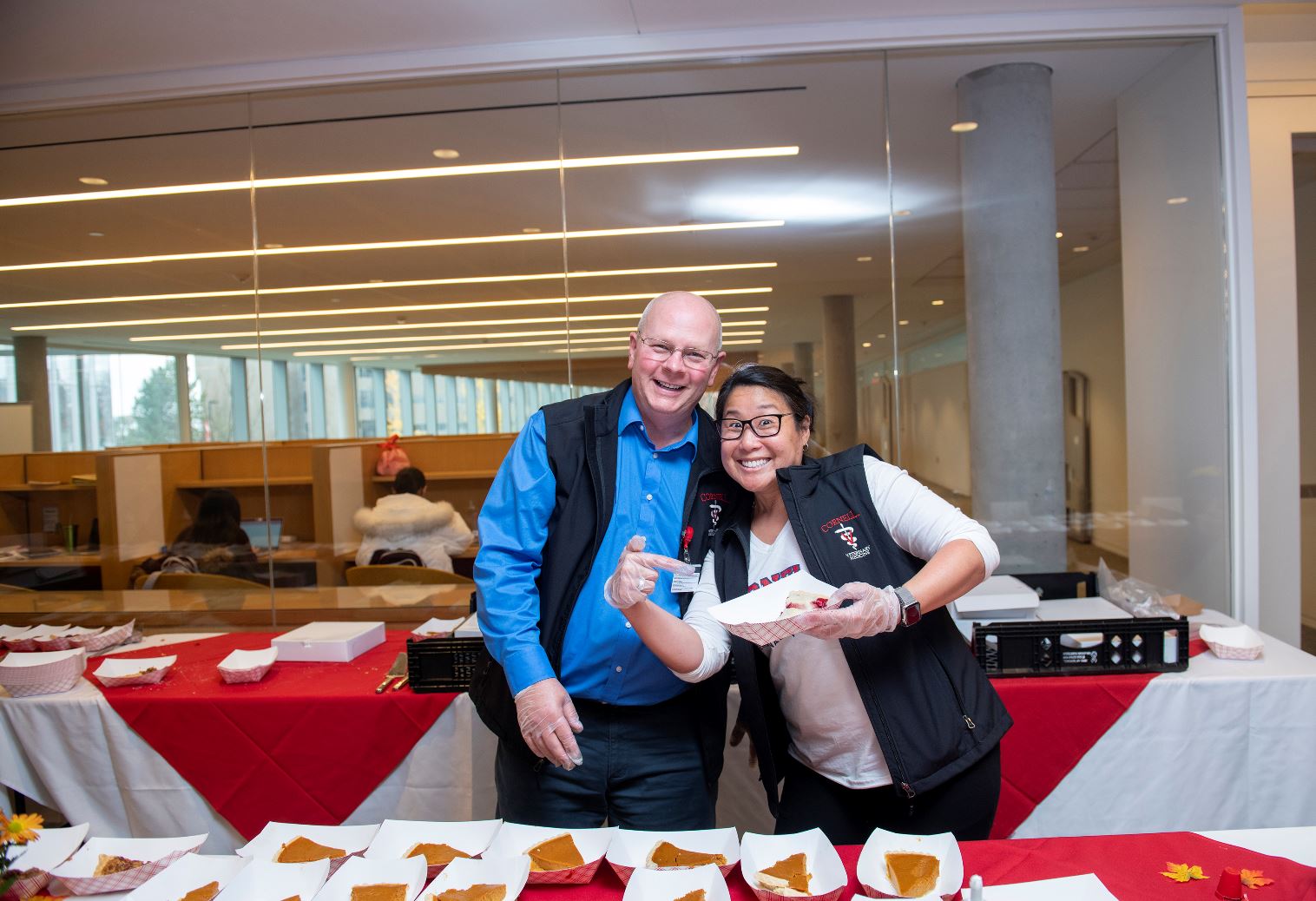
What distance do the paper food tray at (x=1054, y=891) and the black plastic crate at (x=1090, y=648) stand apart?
1.09 metres

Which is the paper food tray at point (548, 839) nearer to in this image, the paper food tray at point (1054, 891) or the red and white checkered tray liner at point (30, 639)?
the paper food tray at point (1054, 891)

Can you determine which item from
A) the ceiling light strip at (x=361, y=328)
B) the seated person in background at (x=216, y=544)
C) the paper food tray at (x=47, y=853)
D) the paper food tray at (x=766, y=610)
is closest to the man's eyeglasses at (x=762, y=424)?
the paper food tray at (x=766, y=610)

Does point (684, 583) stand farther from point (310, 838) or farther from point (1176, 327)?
point (1176, 327)

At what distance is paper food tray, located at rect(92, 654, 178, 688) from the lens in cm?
247

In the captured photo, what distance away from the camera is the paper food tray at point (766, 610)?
51.5 inches

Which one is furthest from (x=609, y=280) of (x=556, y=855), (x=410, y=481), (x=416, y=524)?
(x=556, y=855)

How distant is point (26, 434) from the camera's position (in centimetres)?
366

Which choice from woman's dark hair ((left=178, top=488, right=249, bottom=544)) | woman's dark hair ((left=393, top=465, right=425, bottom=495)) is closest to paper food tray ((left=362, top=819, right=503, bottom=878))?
Result: woman's dark hair ((left=393, top=465, right=425, bottom=495))

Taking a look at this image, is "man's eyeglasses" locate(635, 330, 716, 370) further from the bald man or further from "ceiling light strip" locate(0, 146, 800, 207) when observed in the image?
"ceiling light strip" locate(0, 146, 800, 207)

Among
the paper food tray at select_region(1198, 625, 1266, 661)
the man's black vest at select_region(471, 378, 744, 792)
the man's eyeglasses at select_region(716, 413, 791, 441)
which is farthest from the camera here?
the paper food tray at select_region(1198, 625, 1266, 661)

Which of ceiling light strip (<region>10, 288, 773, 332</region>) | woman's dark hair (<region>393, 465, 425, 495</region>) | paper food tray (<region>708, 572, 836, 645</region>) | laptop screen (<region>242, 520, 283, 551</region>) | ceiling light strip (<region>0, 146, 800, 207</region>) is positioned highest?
ceiling light strip (<region>0, 146, 800, 207</region>)

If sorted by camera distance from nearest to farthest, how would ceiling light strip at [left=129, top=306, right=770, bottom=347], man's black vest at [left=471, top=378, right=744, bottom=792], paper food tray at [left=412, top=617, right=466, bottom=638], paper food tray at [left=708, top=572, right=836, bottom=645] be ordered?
paper food tray at [left=708, top=572, right=836, bottom=645] → man's black vest at [left=471, top=378, right=744, bottom=792] → paper food tray at [left=412, top=617, right=466, bottom=638] → ceiling light strip at [left=129, top=306, right=770, bottom=347]

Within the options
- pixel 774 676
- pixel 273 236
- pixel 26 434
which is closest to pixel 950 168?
pixel 774 676

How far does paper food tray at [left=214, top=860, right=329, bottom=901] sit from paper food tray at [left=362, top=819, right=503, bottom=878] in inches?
4.3
